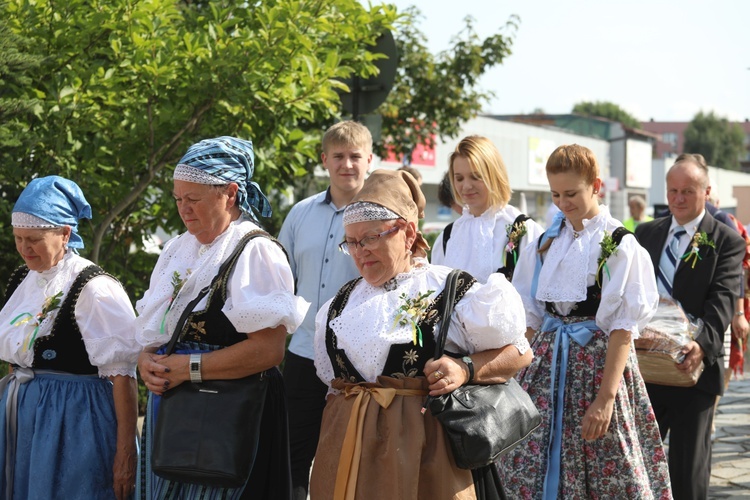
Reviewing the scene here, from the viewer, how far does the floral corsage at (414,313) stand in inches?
113

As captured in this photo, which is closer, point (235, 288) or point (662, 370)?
point (235, 288)

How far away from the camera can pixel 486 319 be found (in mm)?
2852

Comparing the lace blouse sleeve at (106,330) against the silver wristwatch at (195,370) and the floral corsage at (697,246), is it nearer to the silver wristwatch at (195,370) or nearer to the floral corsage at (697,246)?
the silver wristwatch at (195,370)

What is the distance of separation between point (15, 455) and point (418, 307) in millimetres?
1676

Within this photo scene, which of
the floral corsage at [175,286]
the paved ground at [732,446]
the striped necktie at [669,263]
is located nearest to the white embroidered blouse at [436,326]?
the floral corsage at [175,286]

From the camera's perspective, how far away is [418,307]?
115 inches

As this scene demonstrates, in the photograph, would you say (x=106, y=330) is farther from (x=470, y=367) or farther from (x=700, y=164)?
(x=700, y=164)

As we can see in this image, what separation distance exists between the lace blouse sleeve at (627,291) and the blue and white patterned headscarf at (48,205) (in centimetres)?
214

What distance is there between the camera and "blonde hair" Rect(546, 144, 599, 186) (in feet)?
13.2

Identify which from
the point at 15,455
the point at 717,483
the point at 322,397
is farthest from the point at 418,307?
the point at 717,483

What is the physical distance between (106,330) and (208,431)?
681 mm

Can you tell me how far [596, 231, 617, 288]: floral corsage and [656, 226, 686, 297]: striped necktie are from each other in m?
1.19

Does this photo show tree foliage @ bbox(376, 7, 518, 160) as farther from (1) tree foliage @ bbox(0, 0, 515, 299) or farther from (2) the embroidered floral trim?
(2) the embroidered floral trim

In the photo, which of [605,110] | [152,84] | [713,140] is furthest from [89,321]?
[605,110]
